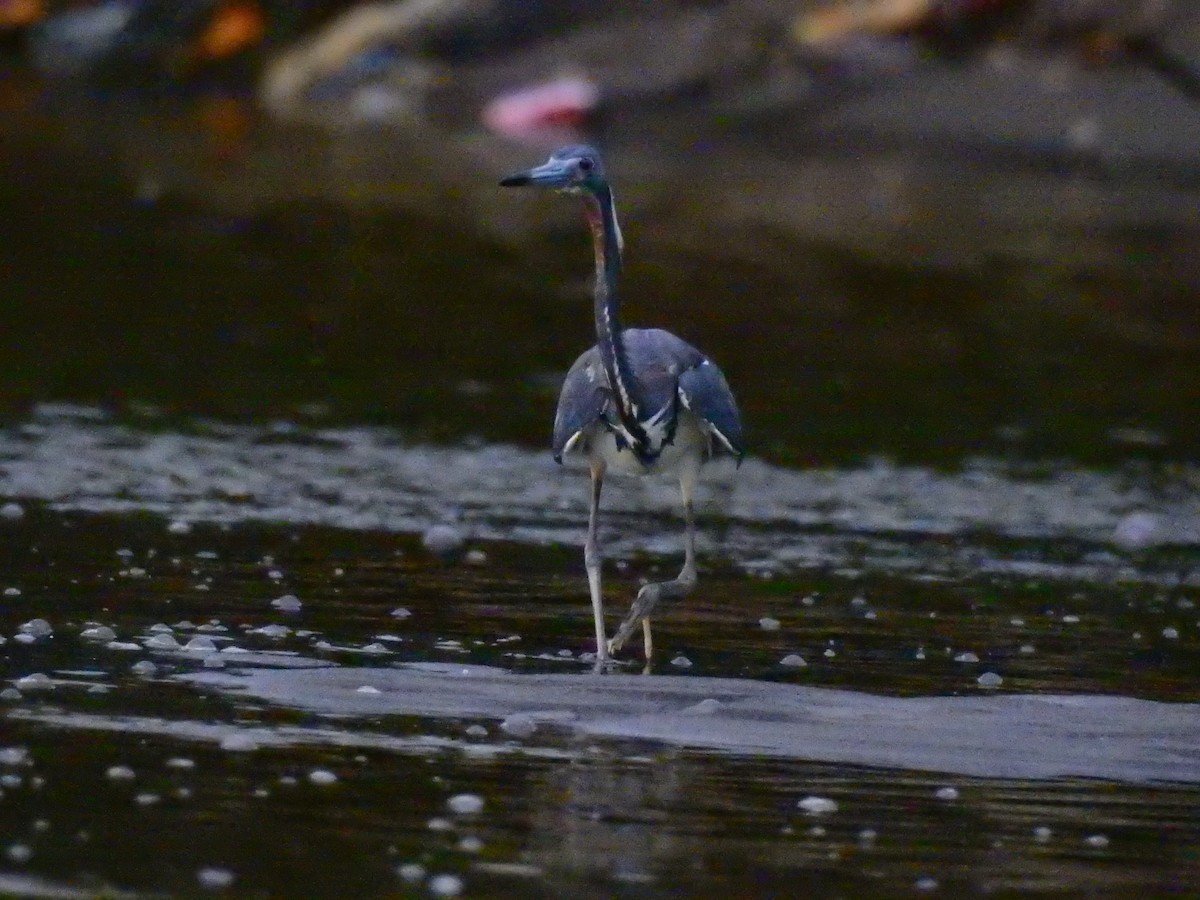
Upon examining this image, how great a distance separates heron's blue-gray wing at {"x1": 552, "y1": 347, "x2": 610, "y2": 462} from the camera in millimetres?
9516

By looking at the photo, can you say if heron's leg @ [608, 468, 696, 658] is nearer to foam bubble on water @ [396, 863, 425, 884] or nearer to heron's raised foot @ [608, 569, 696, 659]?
heron's raised foot @ [608, 569, 696, 659]

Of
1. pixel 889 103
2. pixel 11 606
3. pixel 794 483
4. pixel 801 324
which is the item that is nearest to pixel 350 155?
pixel 889 103

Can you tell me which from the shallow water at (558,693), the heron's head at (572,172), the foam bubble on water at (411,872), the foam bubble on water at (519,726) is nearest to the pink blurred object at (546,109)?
the shallow water at (558,693)

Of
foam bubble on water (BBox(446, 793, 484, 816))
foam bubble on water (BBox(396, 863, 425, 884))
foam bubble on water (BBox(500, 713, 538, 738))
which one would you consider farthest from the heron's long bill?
foam bubble on water (BBox(396, 863, 425, 884))

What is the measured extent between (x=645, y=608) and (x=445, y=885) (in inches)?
126

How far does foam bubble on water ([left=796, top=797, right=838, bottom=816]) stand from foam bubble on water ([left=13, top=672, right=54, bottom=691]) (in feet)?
8.00

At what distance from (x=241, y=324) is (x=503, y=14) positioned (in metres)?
17.9

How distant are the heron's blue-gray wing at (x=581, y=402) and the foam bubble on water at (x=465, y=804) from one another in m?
2.75

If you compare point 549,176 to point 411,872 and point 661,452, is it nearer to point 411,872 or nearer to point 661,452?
A: point 661,452

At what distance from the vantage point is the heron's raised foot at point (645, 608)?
921 centimetres

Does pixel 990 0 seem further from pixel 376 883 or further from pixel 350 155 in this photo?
pixel 376 883

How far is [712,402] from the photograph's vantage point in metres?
9.62

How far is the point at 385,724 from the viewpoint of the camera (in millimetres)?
7863

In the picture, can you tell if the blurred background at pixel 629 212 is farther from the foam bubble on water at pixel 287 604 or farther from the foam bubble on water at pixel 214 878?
the foam bubble on water at pixel 214 878
